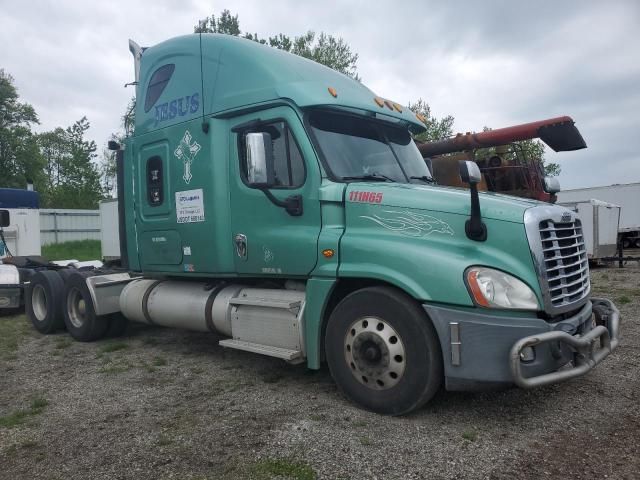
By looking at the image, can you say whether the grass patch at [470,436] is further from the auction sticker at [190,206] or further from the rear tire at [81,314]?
the rear tire at [81,314]

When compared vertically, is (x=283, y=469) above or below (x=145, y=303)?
below

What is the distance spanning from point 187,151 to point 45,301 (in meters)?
3.94

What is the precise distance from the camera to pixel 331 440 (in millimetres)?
3799

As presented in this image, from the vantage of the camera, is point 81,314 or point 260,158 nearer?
point 260,158

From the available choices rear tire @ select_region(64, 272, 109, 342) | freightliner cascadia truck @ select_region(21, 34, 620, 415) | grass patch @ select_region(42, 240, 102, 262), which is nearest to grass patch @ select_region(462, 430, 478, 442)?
freightliner cascadia truck @ select_region(21, 34, 620, 415)

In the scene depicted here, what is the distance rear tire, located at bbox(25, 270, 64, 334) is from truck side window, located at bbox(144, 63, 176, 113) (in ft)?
10.4

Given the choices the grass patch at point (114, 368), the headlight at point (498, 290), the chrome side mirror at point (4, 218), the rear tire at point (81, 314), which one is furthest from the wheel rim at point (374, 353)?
the chrome side mirror at point (4, 218)

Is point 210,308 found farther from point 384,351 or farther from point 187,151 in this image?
point 384,351

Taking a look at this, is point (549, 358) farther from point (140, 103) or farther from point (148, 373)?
point (140, 103)

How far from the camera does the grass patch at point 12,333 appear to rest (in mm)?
7059

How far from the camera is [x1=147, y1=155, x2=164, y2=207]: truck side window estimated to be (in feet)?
21.1

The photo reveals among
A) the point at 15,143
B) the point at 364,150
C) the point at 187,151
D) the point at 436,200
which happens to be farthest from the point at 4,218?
the point at 15,143

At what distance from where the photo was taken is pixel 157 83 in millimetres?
6547

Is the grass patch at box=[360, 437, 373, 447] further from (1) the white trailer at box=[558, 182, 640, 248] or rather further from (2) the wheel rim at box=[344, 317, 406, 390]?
(1) the white trailer at box=[558, 182, 640, 248]
